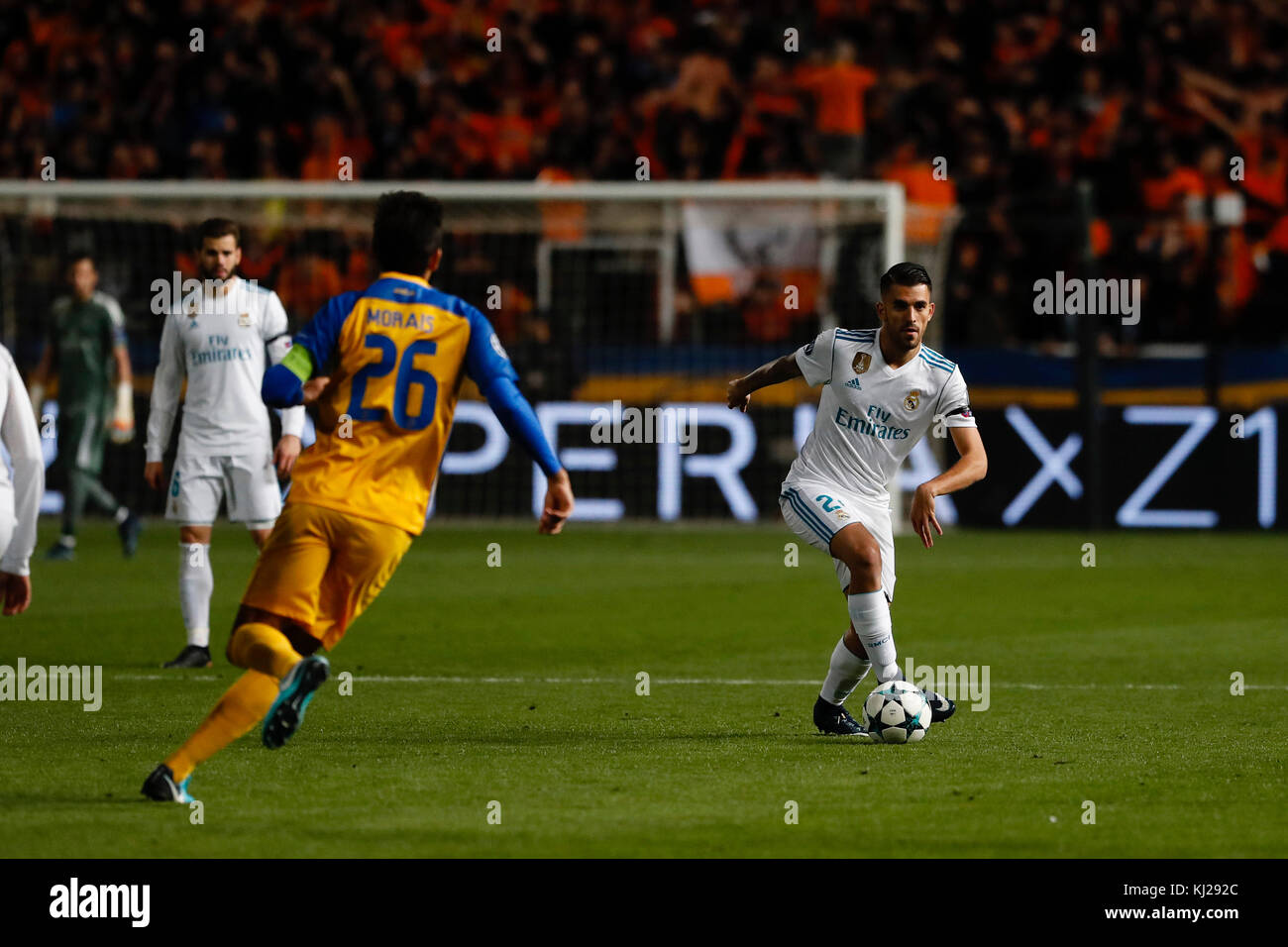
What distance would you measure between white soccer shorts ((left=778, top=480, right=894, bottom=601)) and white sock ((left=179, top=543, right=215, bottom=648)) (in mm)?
3164

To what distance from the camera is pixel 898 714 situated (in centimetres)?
708

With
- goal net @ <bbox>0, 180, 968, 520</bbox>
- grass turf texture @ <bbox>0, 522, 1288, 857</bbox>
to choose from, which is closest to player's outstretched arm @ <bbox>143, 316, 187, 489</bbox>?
grass turf texture @ <bbox>0, 522, 1288, 857</bbox>

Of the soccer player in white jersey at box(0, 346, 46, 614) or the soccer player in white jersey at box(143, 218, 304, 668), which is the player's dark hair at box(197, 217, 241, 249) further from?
the soccer player in white jersey at box(0, 346, 46, 614)

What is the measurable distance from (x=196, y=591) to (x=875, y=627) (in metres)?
3.61

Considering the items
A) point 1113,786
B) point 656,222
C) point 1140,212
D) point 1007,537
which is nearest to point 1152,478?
point 1007,537

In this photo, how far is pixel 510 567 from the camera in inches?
564

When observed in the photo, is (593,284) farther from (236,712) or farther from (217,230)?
(236,712)

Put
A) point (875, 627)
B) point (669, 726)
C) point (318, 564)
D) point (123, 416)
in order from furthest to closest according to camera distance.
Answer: point (123, 416), point (669, 726), point (875, 627), point (318, 564)

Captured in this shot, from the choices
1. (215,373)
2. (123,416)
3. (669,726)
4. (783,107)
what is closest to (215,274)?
(215,373)

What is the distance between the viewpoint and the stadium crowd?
17.9 meters

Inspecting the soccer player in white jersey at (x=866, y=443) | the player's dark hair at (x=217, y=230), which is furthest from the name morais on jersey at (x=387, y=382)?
the player's dark hair at (x=217, y=230)

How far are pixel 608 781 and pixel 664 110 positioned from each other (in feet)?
46.9

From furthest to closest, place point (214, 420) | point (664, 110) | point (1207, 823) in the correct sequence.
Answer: point (664, 110), point (214, 420), point (1207, 823)
